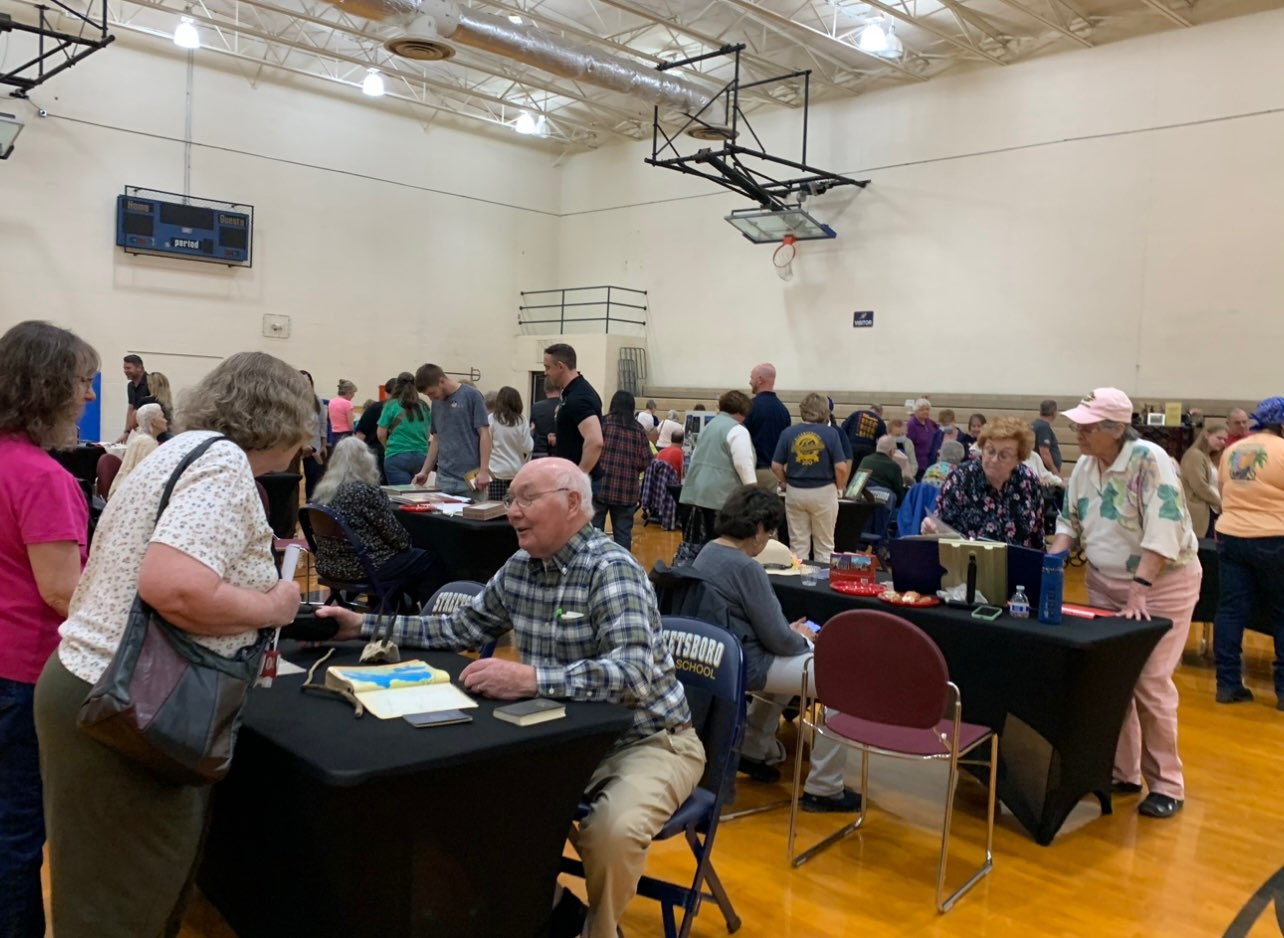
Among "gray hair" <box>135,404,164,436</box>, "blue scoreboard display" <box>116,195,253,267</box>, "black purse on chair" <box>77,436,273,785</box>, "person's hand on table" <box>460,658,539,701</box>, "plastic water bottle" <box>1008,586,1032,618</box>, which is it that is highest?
"blue scoreboard display" <box>116,195,253,267</box>

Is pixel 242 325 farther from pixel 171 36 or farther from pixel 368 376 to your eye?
pixel 171 36

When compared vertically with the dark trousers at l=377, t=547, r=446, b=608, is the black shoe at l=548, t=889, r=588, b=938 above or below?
below

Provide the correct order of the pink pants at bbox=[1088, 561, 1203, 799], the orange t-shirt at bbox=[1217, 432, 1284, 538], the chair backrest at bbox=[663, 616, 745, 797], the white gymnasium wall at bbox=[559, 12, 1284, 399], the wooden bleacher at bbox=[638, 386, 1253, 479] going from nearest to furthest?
the chair backrest at bbox=[663, 616, 745, 797] → the pink pants at bbox=[1088, 561, 1203, 799] → the orange t-shirt at bbox=[1217, 432, 1284, 538] → the white gymnasium wall at bbox=[559, 12, 1284, 399] → the wooden bleacher at bbox=[638, 386, 1253, 479]

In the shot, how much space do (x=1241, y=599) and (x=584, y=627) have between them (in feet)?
13.8

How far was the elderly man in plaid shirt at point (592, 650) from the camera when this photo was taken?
216cm

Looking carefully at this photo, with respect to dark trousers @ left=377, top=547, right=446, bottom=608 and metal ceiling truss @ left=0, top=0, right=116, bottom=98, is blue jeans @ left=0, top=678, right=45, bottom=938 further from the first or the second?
metal ceiling truss @ left=0, top=0, right=116, bottom=98

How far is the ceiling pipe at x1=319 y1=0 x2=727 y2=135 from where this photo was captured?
8.89 metres

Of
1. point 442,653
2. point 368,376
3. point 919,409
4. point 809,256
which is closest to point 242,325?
point 368,376

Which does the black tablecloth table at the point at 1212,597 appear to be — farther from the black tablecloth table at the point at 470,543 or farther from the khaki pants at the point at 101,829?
the khaki pants at the point at 101,829

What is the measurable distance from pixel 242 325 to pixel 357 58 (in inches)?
150

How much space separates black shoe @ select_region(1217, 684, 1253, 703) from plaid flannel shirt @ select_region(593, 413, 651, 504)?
11.1 ft

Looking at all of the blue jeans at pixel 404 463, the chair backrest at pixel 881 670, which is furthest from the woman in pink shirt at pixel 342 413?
the chair backrest at pixel 881 670

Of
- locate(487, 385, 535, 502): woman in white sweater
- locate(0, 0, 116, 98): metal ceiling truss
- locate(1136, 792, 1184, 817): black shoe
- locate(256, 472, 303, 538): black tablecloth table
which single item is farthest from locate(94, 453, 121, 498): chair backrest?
locate(1136, 792, 1184, 817): black shoe

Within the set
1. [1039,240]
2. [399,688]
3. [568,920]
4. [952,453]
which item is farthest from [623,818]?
[1039,240]
